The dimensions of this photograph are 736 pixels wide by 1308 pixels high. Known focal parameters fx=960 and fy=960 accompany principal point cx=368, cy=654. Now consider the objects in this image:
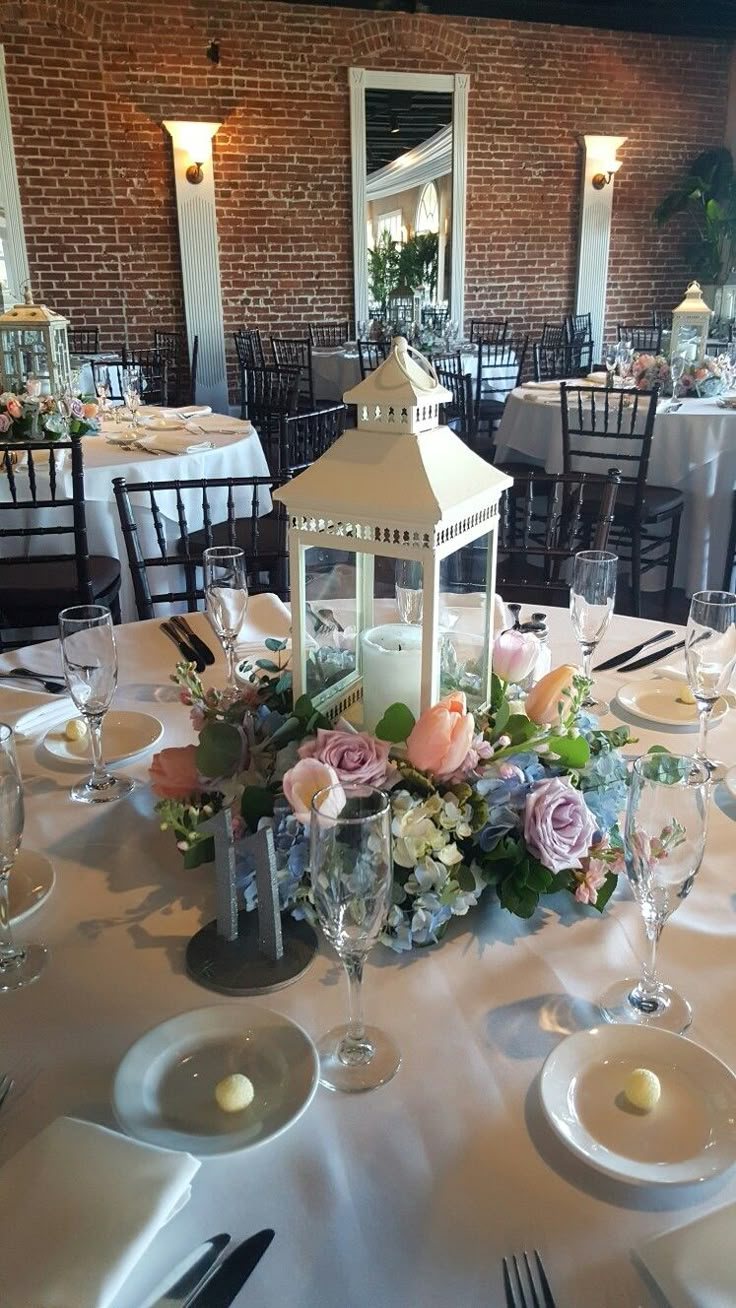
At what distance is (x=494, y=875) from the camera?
92 centimetres

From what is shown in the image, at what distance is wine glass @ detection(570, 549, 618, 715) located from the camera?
55.0 inches

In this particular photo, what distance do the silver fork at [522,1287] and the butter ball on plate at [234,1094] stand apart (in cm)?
22

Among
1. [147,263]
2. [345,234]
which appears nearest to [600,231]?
[345,234]

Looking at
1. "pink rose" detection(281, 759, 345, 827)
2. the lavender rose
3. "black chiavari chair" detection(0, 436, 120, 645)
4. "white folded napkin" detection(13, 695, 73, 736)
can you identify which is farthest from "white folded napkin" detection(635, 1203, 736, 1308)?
"black chiavari chair" detection(0, 436, 120, 645)

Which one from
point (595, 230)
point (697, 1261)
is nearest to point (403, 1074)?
point (697, 1261)

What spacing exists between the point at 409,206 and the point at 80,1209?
809 cm

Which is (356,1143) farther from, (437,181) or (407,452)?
(437,181)

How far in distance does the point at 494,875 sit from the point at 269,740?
0.89 ft

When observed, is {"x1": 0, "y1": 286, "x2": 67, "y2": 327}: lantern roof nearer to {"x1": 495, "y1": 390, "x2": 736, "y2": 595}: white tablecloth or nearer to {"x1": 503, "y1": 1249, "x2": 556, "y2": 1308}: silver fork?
{"x1": 495, "y1": 390, "x2": 736, "y2": 595}: white tablecloth

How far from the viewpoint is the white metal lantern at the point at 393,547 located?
924 mm

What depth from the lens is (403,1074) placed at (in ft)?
2.53

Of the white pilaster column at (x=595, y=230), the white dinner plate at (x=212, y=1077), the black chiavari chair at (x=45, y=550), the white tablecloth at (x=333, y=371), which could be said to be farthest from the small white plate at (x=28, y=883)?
the white pilaster column at (x=595, y=230)

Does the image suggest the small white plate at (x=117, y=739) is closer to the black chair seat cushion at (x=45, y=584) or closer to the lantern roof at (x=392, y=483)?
the lantern roof at (x=392, y=483)

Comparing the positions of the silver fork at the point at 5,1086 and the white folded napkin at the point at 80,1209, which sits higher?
the white folded napkin at the point at 80,1209
